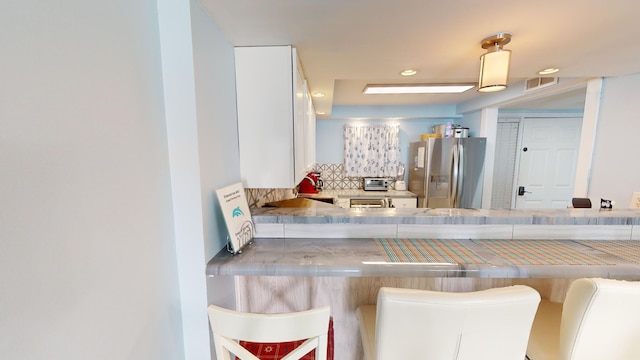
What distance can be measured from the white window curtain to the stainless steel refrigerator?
2.03ft

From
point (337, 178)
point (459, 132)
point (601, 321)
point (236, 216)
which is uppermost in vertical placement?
point (459, 132)

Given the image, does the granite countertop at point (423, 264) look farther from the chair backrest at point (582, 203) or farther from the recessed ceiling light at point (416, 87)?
the recessed ceiling light at point (416, 87)

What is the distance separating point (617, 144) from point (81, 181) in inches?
A: 122

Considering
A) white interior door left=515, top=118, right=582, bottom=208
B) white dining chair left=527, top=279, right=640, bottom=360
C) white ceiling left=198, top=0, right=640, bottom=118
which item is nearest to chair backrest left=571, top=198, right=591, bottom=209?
white ceiling left=198, top=0, right=640, bottom=118

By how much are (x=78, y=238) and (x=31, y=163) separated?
0.64 ft

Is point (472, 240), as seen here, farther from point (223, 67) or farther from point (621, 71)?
point (621, 71)

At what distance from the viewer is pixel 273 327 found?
0.67m

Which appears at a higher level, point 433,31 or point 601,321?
point 433,31

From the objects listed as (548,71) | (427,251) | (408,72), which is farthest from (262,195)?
(548,71)

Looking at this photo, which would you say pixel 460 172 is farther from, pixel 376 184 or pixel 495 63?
pixel 495 63

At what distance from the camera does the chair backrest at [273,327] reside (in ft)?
2.18

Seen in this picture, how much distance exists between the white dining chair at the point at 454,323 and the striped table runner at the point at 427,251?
321mm

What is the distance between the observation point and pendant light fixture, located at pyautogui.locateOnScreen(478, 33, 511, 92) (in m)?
1.14

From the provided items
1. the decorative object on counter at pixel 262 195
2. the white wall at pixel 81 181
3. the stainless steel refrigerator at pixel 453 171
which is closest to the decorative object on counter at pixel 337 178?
the stainless steel refrigerator at pixel 453 171
